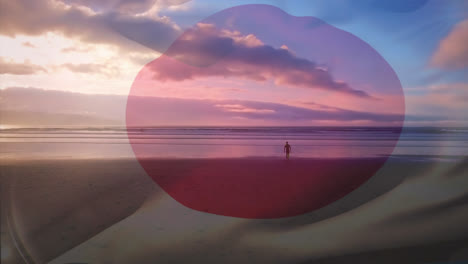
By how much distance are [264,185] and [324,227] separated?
3.56 meters

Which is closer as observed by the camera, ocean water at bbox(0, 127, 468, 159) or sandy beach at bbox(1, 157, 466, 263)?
sandy beach at bbox(1, 157, 466, 263)

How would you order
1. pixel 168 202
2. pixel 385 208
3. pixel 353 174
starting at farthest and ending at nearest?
pixel 353 174 < pixel 168 202 < pixel 385 208

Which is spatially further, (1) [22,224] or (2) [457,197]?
(2) [457,197]

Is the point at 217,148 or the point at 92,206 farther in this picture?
the point at 217,148

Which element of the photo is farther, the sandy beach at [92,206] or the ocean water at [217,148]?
the ocean water at [217,148]

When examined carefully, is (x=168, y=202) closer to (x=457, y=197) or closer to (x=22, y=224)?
(x=22, y=224)

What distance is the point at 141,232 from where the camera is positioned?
208 inches

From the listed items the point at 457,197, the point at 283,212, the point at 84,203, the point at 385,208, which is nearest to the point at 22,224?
the point at 84,203

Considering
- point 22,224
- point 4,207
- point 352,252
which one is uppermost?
point 4,207

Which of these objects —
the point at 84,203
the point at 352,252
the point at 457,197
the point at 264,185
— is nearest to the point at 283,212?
the point at 352,252

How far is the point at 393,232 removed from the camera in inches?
209

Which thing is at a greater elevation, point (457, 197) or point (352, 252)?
point (457, 197)

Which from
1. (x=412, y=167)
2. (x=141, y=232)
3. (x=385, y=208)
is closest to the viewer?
(x=141, y=232)

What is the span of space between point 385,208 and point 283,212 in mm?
2160
